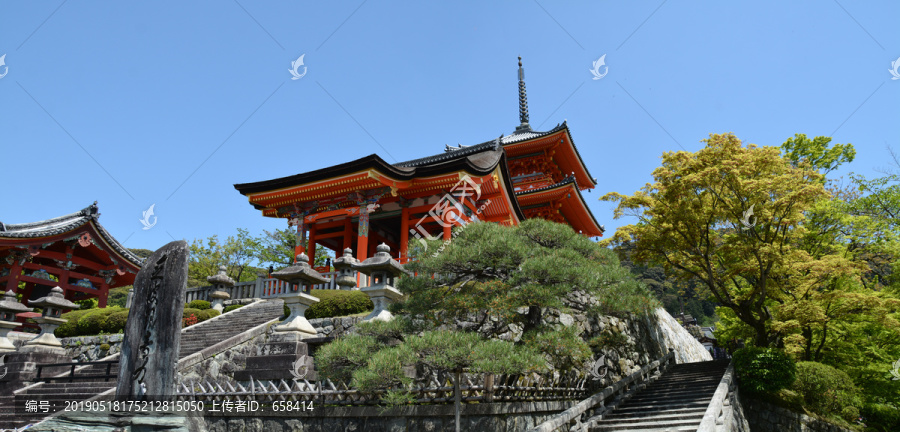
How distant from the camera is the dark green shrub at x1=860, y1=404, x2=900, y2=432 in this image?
12.2 m

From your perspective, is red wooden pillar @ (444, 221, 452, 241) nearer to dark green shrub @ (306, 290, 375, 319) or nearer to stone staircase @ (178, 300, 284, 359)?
dark green shrub @ (306, 290, 375, 319)

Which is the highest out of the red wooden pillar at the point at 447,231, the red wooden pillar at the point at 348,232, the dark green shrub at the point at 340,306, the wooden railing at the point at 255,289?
the red wooden pillar at the point at 348,232

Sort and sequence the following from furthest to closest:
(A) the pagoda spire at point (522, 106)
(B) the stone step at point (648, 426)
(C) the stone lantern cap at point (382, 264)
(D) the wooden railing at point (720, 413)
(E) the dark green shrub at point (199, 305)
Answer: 1. (A) the pagoda spire at point (522, 106)
2. (E) the dark green shrub at point (199, 305)
3. (C) the stone lantern cap at point (382, 264)
4. (B) the stone step at point (648, 426)
5. (D) the wooden railing at point (720, 413)

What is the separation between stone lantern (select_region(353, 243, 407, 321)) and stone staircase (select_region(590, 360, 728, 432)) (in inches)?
178

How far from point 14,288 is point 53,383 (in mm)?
11497

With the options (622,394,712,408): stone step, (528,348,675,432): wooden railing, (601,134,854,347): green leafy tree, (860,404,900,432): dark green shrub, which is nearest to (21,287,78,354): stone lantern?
(528,348,675,432): wooden railing

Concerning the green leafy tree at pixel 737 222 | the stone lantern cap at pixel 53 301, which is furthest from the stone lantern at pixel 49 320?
the green leafy tree at pixel 737 222

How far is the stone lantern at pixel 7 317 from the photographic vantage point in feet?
42.8

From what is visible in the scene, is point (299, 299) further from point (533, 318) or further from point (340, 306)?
point (533, 318)

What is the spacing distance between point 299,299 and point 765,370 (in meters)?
11.4

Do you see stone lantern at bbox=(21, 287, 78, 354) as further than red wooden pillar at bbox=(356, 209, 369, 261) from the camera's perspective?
No

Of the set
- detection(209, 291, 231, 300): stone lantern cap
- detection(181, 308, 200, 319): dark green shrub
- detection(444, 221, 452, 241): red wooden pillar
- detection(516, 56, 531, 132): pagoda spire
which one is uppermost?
detection(516, 56, 531, 132): pagoda spire

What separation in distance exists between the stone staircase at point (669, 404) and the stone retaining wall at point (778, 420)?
112 cm

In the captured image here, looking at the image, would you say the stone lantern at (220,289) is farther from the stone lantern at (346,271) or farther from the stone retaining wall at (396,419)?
the stone retaining wall at (396,419)
